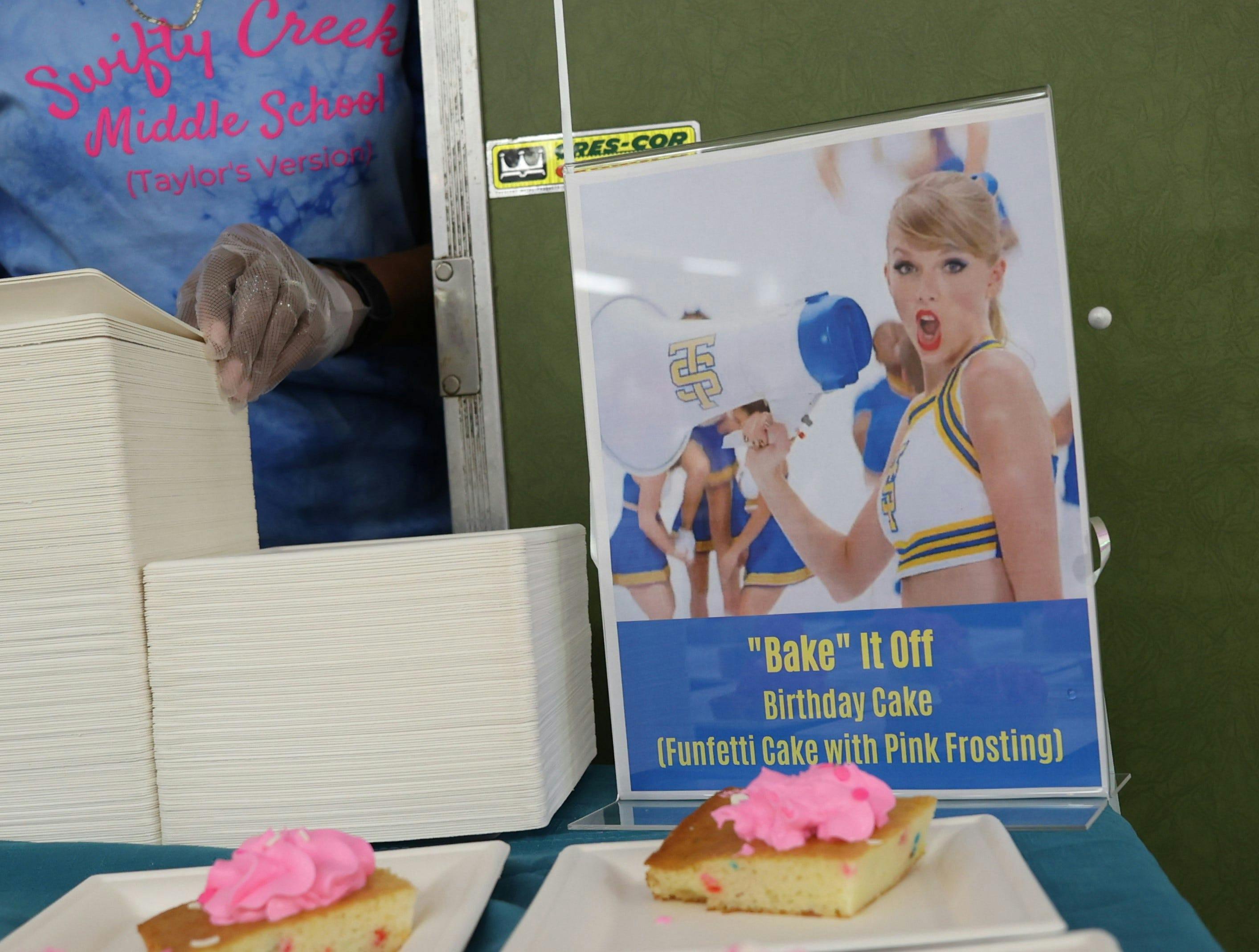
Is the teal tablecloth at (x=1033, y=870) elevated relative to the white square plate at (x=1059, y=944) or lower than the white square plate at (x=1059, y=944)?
lower

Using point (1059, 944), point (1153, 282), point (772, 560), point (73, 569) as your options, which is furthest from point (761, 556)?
point (1153, 282)

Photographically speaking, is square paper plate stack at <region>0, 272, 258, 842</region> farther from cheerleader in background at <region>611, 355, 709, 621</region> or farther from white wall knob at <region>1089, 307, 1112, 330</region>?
white wall knob at <region>1089, 307, 1112, 330</region>

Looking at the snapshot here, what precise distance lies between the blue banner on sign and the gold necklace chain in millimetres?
1392

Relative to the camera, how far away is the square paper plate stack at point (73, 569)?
1.01 metres

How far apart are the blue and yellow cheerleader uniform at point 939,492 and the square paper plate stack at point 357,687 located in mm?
379

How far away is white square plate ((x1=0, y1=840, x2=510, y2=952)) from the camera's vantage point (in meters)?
0.74

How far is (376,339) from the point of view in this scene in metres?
1.75

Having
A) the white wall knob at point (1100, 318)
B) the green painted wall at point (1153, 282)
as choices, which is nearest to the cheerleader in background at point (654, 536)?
the white wall knob at point (1100, 318)

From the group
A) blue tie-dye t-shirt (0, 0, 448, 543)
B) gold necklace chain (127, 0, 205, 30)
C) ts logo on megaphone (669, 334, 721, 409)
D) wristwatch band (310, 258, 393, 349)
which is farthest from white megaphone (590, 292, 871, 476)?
gold necklace chain (127, 0, 205, 30)

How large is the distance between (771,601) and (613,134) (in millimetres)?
820

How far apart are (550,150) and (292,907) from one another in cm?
119

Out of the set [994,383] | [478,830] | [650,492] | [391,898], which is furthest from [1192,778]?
[391,898]

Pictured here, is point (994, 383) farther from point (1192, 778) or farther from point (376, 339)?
point (376, 339)

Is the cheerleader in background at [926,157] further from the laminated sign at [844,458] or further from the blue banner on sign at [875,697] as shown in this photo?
the blue banner on sign at [875,697]
